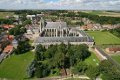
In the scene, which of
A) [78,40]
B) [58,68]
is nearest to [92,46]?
[78,40]

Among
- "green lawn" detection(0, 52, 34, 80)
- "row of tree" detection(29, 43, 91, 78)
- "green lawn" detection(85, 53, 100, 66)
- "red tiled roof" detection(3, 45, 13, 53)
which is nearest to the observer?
"row of tree" detection(29, 43, 91, 78)

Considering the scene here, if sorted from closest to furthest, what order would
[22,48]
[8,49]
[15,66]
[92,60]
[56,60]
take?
[56,60] < [15,66] < [92,60] < [22,48] < [8,49]

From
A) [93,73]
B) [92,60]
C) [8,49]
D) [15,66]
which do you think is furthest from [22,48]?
[93,73]

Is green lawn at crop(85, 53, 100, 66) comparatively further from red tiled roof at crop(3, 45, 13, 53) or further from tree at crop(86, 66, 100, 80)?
red tiled roof at crop(3, 45, 13, 53)

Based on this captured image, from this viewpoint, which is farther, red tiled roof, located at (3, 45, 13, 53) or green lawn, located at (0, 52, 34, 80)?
red tiled roof, located at (3, 45, 13, 53)

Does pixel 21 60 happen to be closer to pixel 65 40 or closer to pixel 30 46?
pixel 30 46

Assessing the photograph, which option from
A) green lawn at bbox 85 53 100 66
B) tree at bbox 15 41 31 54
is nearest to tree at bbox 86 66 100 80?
green lawn at bbox 85 53 100 66

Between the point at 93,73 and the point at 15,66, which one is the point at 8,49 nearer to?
the point at 15,66

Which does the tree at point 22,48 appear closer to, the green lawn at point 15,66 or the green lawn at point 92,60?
the green lawn at point 15,66

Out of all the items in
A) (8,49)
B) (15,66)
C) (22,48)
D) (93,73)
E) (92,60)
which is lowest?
(92,60)

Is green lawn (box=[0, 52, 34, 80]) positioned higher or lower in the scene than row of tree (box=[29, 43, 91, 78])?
lower
